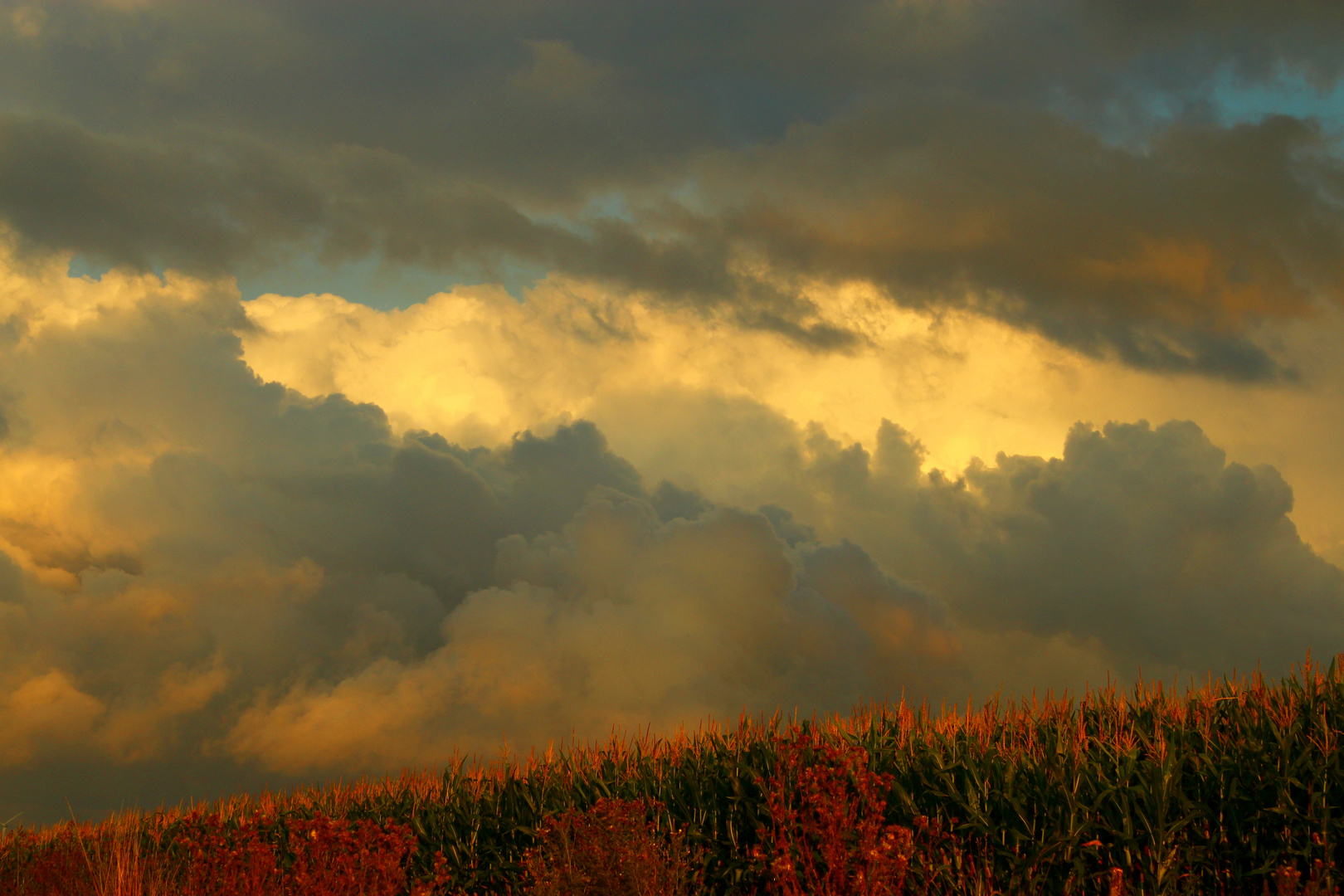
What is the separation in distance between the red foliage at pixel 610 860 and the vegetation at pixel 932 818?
0.10ft

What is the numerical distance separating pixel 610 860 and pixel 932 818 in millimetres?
4119

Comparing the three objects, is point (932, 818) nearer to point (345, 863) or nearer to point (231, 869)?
point (345, 863)

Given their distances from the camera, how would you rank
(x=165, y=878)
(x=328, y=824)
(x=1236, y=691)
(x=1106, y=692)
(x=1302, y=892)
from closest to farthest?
(x=1302, y=892) < (x=328, y=824) < (x=1236, y=691) < (x=1106, y=692) < (x=165, y=878)

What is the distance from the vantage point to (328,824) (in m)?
12.9

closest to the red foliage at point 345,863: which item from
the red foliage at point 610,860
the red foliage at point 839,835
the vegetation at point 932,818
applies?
the vegetation at point 932,818

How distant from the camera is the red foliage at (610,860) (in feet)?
37.9

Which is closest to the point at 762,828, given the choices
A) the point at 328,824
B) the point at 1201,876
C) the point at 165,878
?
the point at 1201,876

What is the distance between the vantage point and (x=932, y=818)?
1231cm

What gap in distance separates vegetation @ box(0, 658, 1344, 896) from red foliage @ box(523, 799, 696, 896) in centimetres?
3

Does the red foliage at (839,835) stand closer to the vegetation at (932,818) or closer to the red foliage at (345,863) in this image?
the vegetation at (932,818)

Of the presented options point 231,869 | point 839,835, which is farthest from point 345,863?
point 839,835

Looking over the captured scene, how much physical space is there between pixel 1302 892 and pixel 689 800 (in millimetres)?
8047

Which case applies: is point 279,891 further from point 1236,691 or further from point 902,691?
point 1236,691

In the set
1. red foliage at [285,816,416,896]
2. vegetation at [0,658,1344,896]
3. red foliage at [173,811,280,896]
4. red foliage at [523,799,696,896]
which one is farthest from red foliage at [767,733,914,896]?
red foliage at [173,811,280,896]
